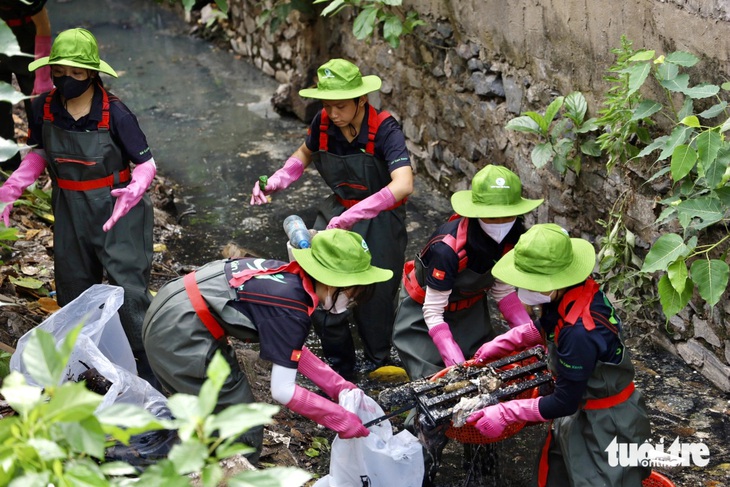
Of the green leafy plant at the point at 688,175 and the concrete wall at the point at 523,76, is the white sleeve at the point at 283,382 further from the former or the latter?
the concrete wall at the point at 523,76

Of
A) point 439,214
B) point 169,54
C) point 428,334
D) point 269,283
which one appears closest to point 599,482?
point 428,334

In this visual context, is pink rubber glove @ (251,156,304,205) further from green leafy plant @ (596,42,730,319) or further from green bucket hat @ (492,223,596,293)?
green bucket hat @ (492,223,596,293)

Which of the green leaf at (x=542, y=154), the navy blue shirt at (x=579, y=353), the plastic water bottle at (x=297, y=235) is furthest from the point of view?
the green leaf at (x=542, y=154)

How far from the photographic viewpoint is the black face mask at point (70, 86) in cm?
389

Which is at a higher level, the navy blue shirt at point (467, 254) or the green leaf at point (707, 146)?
the green leaf at point (707, 146)

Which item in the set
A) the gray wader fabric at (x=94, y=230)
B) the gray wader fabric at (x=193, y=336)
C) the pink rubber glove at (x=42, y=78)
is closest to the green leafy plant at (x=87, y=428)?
the gray wader fabric at (x=193, y=336)

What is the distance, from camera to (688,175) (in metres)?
3.96

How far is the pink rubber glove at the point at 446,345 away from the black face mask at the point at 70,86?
6.11 ft

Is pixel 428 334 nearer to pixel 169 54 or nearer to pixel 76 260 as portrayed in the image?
pixel 76 260

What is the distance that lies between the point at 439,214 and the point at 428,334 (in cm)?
253

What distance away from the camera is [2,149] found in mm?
1848

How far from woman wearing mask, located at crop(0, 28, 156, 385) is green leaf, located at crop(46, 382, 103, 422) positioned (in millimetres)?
2571

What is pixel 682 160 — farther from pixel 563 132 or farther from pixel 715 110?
pixel 563 132

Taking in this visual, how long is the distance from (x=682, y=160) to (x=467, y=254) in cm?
100
